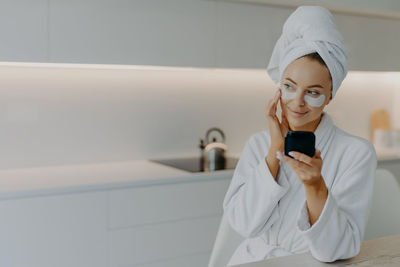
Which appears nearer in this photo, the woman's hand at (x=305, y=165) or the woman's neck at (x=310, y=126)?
the woman's hand at (x=305, y=165)

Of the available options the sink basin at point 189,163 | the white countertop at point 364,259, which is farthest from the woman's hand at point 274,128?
the sink basin at point 189,163

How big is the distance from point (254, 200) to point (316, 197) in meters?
0.23

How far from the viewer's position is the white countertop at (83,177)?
2066 mm

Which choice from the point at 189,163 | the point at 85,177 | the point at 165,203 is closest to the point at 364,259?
the point at 165,203

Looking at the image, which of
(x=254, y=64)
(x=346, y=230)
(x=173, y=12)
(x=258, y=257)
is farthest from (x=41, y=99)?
(x=346, y=230)

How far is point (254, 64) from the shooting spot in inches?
111

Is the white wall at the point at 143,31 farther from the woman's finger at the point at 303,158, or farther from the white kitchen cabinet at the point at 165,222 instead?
the woman's finger at the point at 303,158

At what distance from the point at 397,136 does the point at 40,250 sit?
106 inches

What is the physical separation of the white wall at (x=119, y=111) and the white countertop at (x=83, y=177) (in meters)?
0.13

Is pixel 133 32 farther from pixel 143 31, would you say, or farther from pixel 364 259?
pixel 364 259

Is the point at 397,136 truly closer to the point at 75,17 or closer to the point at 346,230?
the point at 75,17

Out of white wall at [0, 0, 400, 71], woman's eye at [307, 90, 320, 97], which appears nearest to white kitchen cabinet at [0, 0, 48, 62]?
white wall at [0, 0, 400, 71]

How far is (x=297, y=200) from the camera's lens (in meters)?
1.21

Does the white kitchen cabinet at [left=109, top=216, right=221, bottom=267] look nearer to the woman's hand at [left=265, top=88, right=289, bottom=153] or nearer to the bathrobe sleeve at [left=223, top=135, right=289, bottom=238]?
the bathrobe sleeve at [left=223, top=135, right=289, bottom=238]
